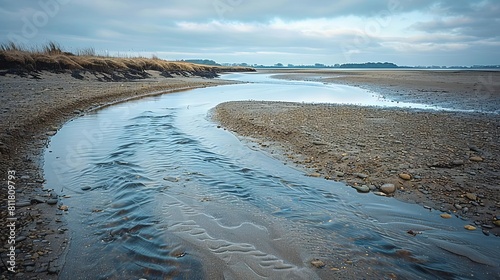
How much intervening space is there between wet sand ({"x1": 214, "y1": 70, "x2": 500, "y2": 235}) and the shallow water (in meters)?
0.66

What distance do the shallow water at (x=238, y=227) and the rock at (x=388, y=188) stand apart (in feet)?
1.13

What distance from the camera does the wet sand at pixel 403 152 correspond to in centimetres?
566

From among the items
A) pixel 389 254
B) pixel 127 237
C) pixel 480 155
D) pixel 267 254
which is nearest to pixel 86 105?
pixel 127 237

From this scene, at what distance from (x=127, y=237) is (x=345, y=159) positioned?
19.7ft

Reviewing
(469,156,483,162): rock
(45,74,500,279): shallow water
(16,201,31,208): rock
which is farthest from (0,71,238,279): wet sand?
(469,156,483,162): rock

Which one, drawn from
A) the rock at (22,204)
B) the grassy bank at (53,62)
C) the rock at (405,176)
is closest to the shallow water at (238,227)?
the rock at (22,204)

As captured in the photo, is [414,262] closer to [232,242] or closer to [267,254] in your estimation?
[267,254]

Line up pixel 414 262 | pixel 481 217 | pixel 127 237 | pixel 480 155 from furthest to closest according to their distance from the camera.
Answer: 1. pixel 480 155
2. pixel 481 217
3. pixel 127 237
4. pixel 414 262

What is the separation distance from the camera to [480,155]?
7.57 metres

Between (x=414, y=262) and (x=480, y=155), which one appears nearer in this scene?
(x=414, y=262)

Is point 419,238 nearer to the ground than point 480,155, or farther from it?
nearer to the ground

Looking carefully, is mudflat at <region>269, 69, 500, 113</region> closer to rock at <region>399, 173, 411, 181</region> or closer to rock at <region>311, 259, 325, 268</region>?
rock at <region>399, 173, 411, 181</region>

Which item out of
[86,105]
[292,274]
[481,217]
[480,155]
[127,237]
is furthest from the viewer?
[86,105]

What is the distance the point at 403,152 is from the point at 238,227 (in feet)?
19.6
